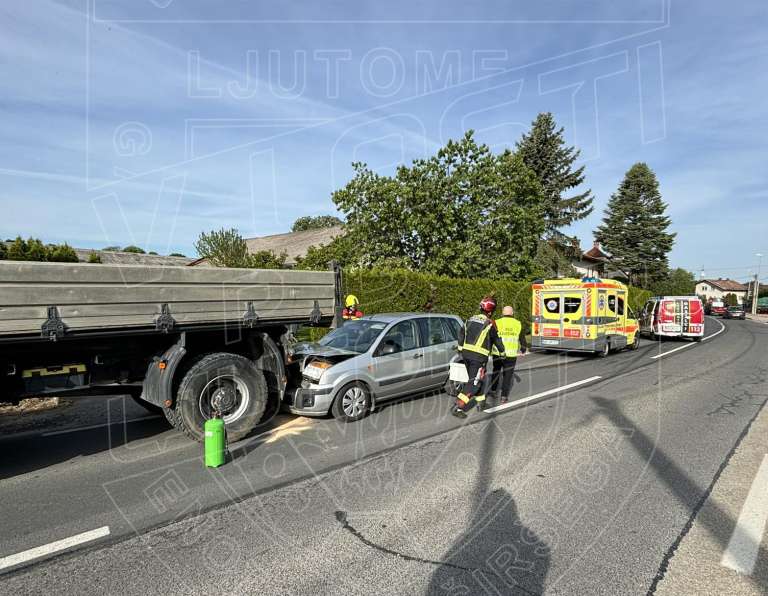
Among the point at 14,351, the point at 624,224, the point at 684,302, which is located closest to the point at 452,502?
the point at 14,351

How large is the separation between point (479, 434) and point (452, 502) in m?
2.10

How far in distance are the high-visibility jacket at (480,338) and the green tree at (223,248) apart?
22.3m

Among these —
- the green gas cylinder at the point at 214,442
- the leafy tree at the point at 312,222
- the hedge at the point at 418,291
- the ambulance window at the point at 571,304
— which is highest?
the leafy tree at the point at 312,222

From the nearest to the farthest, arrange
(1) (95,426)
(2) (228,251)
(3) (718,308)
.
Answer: (1) (95,426) < (2) (228,251) < (3) (718,308)

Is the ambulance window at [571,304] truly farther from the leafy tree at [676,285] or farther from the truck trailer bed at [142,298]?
the leafy tree at [676,285]

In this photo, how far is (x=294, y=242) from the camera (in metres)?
39.8

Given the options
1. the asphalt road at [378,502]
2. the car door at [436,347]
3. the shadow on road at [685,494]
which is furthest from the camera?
the car door at [436,347]

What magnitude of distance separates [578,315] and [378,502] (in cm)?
1153

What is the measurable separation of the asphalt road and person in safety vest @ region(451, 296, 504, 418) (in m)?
0.33

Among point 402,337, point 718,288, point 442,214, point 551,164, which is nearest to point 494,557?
point 402,337

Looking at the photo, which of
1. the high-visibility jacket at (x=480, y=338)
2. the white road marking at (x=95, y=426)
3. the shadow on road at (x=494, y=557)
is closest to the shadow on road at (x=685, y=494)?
the shadow on road at (x=494, y=557)

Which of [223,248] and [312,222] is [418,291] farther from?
[312,222]

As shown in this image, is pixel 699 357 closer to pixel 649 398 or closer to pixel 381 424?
pixel 649 398

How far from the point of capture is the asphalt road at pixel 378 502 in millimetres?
3154
